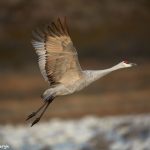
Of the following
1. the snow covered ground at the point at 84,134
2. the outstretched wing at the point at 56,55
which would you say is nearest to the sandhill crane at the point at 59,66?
the outstretched wing at the point at 56,55

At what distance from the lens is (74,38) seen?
72.9ft

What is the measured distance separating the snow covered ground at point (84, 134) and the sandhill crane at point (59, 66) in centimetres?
313

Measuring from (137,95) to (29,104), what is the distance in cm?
193

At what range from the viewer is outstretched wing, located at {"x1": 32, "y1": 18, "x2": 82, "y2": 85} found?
16359mm

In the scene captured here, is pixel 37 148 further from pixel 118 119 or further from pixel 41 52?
pixel 41 52

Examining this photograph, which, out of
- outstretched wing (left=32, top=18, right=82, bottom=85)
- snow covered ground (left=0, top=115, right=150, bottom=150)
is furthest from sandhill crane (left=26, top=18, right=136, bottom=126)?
snow covered ground (left=0, top=115, right=150, bottom=150)

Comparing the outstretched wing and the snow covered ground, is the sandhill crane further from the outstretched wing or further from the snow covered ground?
the snow covered ground

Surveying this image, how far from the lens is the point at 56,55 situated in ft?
54.2

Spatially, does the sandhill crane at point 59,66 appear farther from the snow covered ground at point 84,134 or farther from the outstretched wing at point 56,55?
the snow covered ground at point 84,134

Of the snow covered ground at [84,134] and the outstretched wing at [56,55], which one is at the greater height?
the outstretched wing at [56,55]

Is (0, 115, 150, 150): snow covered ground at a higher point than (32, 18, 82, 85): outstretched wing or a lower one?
lower

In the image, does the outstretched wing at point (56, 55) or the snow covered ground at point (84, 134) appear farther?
the snow covered ground at point (84, 134)

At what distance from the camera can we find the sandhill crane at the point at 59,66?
1642 cm

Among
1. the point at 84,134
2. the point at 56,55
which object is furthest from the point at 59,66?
the point at 84,134
